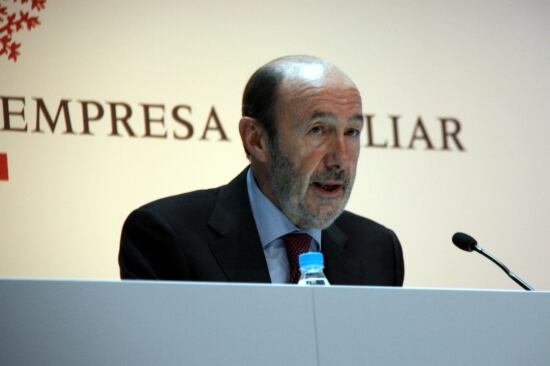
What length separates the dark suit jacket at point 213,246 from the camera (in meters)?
2.94

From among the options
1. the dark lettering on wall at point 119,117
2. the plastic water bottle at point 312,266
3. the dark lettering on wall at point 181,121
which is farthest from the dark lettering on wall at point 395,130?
the plastic water bottle at point 312,266

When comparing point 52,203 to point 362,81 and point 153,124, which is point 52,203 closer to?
point 153,124

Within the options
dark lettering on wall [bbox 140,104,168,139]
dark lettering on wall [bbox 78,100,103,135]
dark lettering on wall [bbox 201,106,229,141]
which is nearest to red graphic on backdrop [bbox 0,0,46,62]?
dark lettering on wall [bbox 78,100,103,135]

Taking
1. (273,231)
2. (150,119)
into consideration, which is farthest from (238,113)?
(273,231)

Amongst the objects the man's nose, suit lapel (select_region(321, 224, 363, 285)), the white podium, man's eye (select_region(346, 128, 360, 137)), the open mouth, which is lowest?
suit lapel (select_region(321, 224, 363, 285))

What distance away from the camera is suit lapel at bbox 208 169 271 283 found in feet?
9.78

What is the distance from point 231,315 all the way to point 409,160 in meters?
2.67

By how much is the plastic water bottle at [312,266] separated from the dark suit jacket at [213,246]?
46cm

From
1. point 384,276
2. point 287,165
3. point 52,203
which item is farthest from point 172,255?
point 52,203

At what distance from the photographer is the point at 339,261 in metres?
3.15

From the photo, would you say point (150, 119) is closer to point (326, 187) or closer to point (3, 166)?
point (3, 166)

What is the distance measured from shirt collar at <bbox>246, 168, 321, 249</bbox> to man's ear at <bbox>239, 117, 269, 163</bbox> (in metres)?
0.10

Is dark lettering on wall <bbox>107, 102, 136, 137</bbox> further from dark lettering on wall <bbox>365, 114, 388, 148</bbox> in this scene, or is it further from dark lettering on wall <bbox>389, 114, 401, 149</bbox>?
dark lettering on wall <bbox>389, 114, 401, 149</bbox>

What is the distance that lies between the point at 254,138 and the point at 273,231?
32 cm
